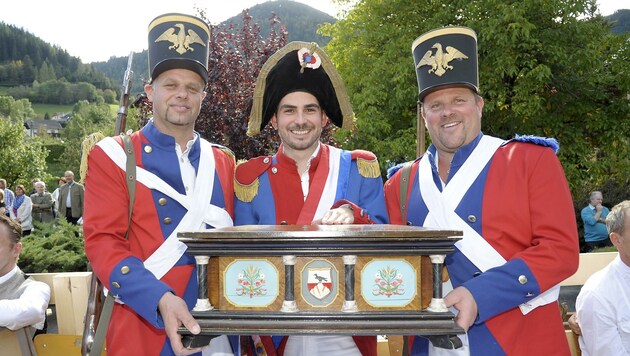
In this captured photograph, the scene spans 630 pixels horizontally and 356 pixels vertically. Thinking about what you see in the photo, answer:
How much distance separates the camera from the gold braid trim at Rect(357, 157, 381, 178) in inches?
136

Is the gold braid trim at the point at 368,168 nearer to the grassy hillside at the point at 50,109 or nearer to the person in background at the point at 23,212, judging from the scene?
the person in background at the point at 23,212

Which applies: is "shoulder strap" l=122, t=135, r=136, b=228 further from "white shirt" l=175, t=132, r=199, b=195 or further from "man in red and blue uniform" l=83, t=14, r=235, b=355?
"white shirt" l=175, t=132, r=199, b=195

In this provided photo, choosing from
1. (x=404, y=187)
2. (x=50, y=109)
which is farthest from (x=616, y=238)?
(x=50, y=109)

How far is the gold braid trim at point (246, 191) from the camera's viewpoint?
343 centimetres

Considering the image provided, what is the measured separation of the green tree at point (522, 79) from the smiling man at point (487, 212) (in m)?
13.9

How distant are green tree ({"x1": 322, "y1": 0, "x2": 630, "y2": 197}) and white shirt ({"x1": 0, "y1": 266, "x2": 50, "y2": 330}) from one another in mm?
13497

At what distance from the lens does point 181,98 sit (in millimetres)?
3303

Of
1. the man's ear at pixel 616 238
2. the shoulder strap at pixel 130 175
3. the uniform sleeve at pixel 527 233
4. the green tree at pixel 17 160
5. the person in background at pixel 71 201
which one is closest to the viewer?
the uniform sleeve at pixel 527 233

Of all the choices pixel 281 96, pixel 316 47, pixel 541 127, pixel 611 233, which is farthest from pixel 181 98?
pixel 541 127

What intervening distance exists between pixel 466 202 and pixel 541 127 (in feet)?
54.2

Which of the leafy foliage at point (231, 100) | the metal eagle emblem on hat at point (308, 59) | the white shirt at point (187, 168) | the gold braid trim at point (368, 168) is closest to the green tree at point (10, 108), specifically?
the leafy foliage at point (231, 100)

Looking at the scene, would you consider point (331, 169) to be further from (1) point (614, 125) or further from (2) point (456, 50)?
(1) point (614, 125)

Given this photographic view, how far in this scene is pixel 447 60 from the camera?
3.23 meters

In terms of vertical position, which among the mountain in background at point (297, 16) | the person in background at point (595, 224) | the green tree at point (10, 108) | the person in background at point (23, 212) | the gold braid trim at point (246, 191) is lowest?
the gold braid trim at point (246, 191)
